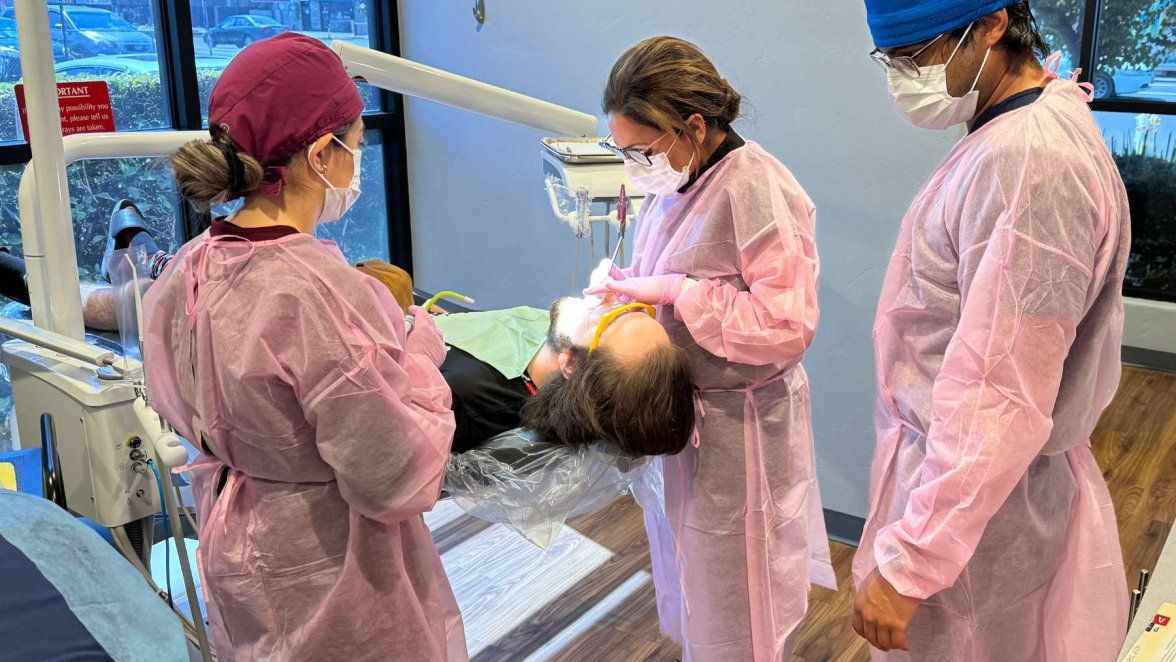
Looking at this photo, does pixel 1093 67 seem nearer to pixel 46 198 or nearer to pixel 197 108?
pixel 197 108

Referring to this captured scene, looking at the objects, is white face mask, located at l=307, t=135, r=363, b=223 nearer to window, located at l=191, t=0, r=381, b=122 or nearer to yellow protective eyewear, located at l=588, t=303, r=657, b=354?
yellow protective eyewear, located at l=588, t=303, r=657, b=354

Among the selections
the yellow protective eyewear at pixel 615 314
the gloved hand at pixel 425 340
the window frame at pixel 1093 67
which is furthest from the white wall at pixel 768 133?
the window frame at pixel 1093 67

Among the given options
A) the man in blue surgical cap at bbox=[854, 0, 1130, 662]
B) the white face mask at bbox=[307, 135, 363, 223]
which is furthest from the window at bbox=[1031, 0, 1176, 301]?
the white face mask at bbox=[307, 135, 363, 223]

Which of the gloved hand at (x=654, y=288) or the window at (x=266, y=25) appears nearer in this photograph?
the gloved hand at (x=654, y=288)

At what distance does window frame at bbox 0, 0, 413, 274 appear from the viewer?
9.36ft

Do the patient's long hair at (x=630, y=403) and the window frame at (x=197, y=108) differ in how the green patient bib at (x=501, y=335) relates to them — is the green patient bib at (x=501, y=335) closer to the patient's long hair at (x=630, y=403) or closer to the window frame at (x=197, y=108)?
the patient's long hair at (x=630, y=403)

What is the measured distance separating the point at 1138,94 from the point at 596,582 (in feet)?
9.92

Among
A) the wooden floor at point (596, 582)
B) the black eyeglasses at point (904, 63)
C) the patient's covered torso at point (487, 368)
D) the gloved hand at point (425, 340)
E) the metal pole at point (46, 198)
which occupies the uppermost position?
the black eyeglasses at point (904, 63)

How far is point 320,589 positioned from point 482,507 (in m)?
0.46

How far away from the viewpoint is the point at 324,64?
3.95 ft

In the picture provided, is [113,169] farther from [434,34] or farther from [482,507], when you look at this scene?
[482,507]

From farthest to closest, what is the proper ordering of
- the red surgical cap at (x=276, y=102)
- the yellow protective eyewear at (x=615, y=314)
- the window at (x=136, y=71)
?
the window at (x=136, y=71) → the yellow protective eyewear at (x=615, y=314) → the red surgical cap at (x=276, y=102)

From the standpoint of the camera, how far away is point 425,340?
1421mm

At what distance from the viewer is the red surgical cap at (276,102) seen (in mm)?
1155
